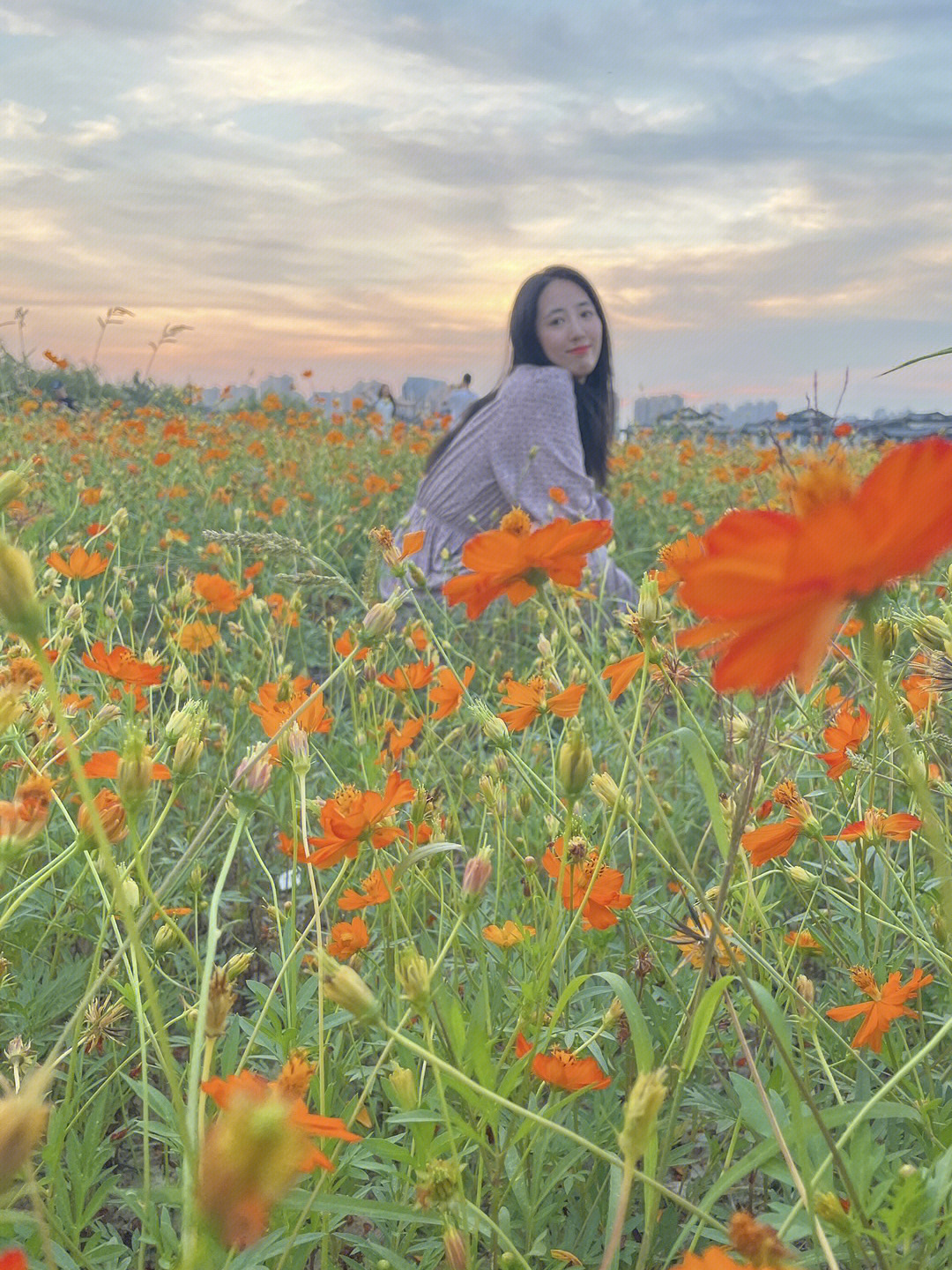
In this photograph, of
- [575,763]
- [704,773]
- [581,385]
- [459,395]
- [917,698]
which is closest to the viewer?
[704,773]

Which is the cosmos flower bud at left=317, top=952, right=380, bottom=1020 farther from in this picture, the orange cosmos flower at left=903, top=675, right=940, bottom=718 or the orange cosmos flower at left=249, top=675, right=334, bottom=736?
the orange cosmos flower at left=903, top=675, right=940, bottom=718

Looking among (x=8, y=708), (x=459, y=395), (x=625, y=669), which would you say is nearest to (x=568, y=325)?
(x=625, y=669)

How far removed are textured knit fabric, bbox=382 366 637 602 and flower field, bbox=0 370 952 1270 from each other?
1456mm

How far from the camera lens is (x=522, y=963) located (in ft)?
3.11

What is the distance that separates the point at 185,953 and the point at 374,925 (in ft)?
0.98

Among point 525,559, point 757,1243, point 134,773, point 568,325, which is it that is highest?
point 568,325

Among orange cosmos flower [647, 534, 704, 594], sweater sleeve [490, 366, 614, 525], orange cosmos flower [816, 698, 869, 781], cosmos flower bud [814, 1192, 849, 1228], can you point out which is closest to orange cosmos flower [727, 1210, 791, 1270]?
cosmos flower bud [814, 1192, 849, 1228]

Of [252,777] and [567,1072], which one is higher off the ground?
[252,777]

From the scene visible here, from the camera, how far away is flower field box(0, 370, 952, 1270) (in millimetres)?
386

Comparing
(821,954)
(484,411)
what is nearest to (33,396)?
(484,411)

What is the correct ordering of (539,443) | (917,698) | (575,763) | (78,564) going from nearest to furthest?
(575,763) < (917,698) < (78,564) < (539,443)

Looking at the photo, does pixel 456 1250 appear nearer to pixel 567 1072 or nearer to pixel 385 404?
pixel 567 1072

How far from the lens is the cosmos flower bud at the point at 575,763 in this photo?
0.62 m

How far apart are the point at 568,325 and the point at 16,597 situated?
9.55 ft
